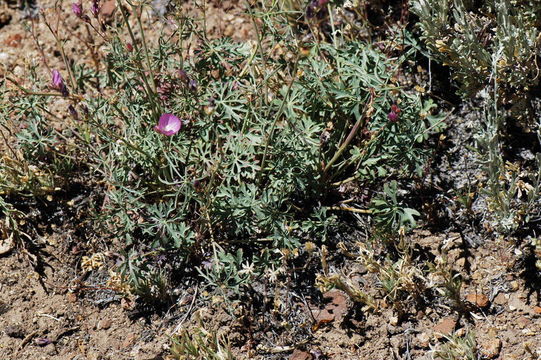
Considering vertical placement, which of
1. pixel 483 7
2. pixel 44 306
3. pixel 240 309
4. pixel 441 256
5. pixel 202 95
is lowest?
pixel 44 306

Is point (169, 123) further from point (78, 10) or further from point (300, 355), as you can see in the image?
point (300, 355)

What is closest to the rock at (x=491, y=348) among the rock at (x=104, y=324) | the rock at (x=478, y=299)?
the rock at (x=478, y=299)

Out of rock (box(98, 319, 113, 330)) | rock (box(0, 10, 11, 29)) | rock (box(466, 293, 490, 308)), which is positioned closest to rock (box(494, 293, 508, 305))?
rock (box(466, 293, 490, 308))

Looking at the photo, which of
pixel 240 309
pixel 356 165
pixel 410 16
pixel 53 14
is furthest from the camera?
pixel 53 14

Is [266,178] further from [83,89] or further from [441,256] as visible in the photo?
[83,89]

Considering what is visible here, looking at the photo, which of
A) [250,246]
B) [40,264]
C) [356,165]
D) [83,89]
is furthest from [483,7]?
[40,264]

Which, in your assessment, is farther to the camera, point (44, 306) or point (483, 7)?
point (483, 7)

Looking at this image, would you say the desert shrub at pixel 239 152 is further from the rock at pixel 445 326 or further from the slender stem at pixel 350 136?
the rock at pixel 445 326
